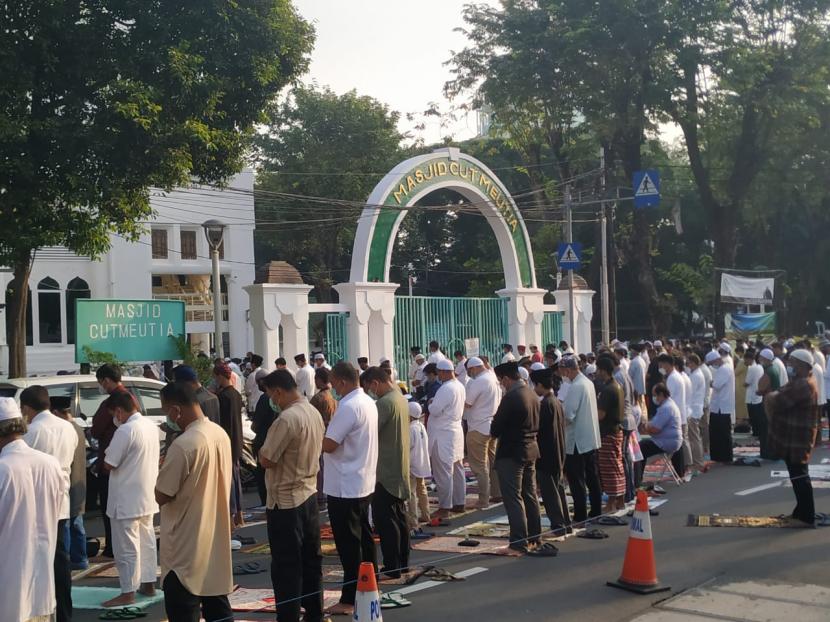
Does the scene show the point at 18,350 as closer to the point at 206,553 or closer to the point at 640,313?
the point at 206,553

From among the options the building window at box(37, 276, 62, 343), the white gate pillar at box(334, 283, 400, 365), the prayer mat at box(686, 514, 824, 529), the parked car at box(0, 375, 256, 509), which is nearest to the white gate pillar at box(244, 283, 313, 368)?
the white gate pillar at box(334, 283, 400, 365)

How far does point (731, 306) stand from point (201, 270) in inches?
758

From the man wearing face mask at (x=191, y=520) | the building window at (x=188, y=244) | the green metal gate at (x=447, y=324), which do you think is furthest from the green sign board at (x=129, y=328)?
the building window at (x=188, y=244)

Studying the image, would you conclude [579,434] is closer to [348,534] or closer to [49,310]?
[348,534]

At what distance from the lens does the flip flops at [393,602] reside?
22.4 ft

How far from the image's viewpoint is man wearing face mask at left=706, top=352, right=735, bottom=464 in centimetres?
1386

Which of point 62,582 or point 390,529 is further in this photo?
point 390,529

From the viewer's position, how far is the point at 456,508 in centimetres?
1085

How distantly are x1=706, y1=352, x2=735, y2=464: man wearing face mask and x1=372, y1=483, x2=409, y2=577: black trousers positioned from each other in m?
7.60

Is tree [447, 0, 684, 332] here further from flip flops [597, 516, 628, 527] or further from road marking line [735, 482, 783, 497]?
flip flops [597, 516, 628, 527]

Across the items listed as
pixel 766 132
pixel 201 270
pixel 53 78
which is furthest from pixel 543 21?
pixel 53 78

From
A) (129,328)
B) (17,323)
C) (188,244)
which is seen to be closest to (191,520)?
(129,328)

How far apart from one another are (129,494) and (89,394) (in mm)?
4444

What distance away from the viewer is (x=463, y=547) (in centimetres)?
889
